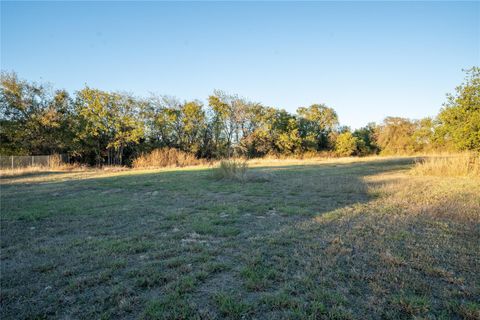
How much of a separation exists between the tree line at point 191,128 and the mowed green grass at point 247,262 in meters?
7.49

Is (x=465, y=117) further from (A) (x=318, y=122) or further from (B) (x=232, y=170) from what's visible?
(A) (x=318, y=122)

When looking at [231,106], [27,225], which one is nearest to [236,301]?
[27,225]

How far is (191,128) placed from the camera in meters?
26.2

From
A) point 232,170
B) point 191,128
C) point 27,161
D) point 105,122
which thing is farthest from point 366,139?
point 27,161

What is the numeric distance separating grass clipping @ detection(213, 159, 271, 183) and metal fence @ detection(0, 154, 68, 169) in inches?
601

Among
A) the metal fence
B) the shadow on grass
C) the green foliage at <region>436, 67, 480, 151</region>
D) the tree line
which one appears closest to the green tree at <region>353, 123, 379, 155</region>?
the tree line

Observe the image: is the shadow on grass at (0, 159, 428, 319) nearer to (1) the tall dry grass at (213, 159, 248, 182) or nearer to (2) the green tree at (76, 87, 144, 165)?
(1) the tall dry grass at (213, 159, 248, 182)

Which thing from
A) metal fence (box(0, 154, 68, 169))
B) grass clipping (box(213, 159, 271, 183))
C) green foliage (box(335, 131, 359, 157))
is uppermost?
green foliage (box(335, 131, 359, 157))

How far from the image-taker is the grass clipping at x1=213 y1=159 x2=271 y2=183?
9.05 m

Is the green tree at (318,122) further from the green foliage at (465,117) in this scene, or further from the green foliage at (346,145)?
the green foliage at (465,117)

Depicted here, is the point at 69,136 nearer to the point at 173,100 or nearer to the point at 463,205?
the point at 173,100

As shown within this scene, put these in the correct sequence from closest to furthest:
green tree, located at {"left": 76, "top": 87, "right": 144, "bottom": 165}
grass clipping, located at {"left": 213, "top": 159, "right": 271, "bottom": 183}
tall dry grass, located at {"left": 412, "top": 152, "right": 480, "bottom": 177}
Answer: tall dry grass, located at {"left": 412, "top": 152, "right": 480, "bottom": 177} < grass clipping, located at {"left": 213, "top": 159, "right": 271, "bottom": 183} < green tree, located at {"left": 76, "top": 87, "right": 144, "bottom": 165}

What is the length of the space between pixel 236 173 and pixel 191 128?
18.1m

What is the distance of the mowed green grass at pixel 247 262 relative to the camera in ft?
5.69
